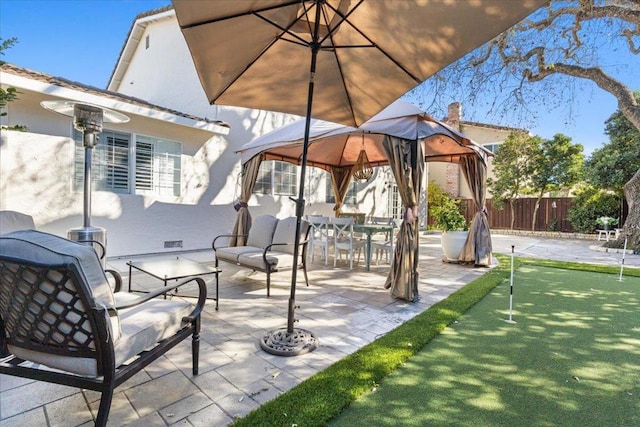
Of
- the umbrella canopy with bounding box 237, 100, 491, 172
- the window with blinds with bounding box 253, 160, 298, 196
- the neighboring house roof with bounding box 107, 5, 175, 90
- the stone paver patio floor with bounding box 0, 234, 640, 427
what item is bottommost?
the stone paver patio floor with bounding box 0, 234, 640, 427

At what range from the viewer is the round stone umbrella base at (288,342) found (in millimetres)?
2857

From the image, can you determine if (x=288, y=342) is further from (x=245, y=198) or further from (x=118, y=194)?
(x=118, y=194)

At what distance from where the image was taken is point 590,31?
759cm

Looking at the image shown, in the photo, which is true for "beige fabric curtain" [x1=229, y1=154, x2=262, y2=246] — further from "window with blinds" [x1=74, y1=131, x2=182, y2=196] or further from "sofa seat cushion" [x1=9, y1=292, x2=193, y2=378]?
"sofa seat cushion" [x1=9, y1=292, x2=193, y2=378]

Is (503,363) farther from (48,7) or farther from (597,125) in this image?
(597,125)

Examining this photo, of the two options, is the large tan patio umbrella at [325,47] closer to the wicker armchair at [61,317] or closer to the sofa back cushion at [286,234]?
the wicker armchair at [61,317]

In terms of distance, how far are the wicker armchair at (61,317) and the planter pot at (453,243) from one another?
6981mm

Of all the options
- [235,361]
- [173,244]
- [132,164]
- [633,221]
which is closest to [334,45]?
[235,361]

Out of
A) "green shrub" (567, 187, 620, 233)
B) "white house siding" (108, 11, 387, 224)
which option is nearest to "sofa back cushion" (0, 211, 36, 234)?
"white house siding" (108, 11, 387, 224)

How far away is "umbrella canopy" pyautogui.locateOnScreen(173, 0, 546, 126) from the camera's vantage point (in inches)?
84.9

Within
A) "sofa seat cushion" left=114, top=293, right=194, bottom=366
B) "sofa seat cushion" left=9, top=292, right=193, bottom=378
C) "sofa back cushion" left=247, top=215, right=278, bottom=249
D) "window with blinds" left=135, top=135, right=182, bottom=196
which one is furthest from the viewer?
"window with blinds" left=135, top=135, right=182, bottom=196

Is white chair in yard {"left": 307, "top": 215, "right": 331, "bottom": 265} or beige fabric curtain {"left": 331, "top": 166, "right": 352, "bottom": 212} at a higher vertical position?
beige fabric curtain {"left": 331, "top": 166, "right": 352, "bottom": 212}

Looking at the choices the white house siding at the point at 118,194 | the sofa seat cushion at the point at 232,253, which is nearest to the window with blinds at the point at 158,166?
the white house siding at the point at 118,194

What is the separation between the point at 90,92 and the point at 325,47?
5732 millimetres
